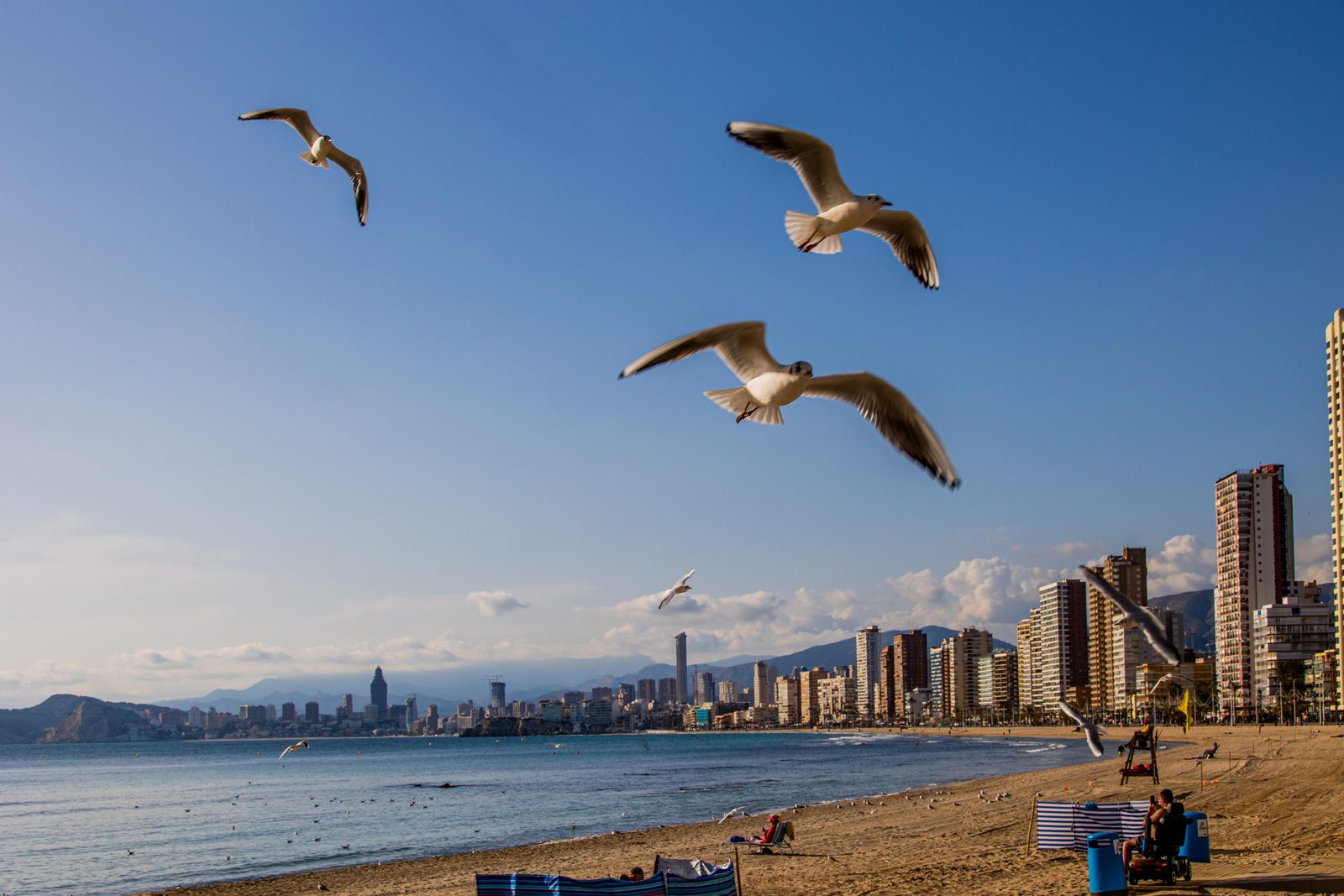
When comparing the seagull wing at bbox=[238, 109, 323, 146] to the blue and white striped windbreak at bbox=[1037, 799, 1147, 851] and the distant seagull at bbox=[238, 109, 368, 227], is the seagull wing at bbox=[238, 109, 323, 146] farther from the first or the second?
the blue and white striped windbreak at bbox=[1037, 799, 1147, 851]

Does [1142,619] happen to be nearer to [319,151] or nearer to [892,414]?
[892,414]

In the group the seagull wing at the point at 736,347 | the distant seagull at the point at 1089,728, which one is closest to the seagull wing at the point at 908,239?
the seagull wing at the point at 736,347

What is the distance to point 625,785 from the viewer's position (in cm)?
5928

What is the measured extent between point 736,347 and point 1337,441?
88536 mm

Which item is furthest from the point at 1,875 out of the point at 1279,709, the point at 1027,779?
the point at 1279,709

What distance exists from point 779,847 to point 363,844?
16.2 metres

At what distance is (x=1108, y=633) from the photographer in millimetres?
163500

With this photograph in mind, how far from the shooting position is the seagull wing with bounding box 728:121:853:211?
1070 centimetres

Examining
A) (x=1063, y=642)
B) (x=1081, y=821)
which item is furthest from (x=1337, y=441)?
(x=1063, y=642)

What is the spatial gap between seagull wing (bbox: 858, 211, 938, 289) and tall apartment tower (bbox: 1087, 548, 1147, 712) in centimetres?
15037

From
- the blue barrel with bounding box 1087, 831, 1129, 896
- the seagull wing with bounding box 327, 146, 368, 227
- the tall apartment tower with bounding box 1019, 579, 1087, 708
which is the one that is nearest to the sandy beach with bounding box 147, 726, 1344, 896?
the blue barrel with bounding box 1087, 831, 1129, 896

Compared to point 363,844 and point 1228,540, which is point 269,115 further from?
point 1228,540

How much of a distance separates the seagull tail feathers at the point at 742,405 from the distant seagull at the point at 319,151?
4510 millimetres

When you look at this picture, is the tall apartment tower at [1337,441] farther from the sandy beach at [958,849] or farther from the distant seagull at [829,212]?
the distant seagull at [829,212]
